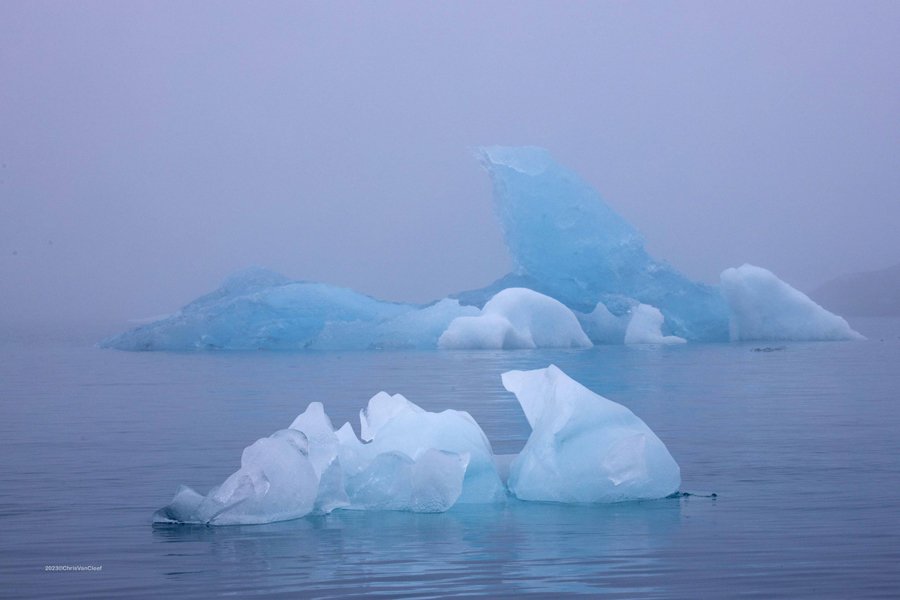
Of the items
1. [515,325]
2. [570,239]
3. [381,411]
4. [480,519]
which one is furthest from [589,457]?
[570,239]

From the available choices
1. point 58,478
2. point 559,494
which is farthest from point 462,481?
point 58,478

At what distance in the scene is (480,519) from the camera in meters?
Result: 6.80

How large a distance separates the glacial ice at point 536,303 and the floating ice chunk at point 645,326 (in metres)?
0.03

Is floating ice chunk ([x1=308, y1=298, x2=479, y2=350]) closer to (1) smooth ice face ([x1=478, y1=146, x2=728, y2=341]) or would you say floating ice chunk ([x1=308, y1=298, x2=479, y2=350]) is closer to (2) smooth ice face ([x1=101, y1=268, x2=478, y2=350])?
(2) smooth ice face ([x1=101, y1=268, x2=478, y2=350])

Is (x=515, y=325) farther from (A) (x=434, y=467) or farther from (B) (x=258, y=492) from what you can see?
(B) (x=258, y=492)

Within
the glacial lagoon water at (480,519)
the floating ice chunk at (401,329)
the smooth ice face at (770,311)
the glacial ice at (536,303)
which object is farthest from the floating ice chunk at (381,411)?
the smooth ice face at (770,311)

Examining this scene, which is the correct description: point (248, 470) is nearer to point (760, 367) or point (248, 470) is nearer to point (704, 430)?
point (704, 430)

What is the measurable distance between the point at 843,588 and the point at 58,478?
5707mm

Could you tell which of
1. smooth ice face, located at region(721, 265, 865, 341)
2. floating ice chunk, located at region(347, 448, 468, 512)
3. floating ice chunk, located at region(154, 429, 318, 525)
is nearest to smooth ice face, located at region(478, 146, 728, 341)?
smooth ice face, located at region(721, 265, 865, 341)

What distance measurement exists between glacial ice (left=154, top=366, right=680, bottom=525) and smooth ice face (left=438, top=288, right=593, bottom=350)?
771 inches

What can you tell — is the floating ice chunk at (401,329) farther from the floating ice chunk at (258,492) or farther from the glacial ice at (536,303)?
the floating ice chunk at (258,492)

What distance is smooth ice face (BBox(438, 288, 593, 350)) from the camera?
1081 inches

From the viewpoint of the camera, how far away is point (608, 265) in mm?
29172

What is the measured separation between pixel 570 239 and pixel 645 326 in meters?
3.16
